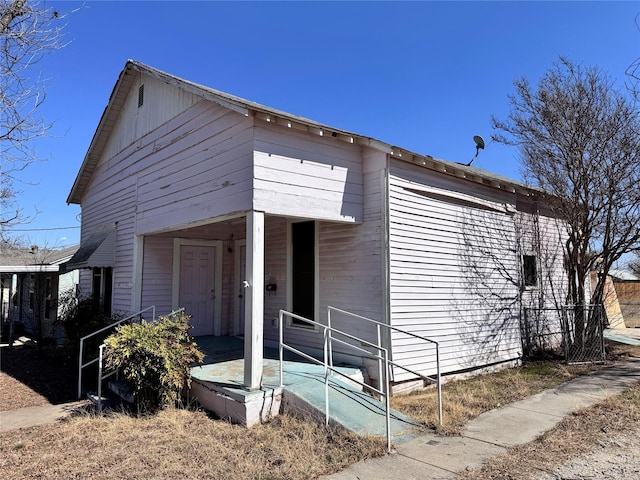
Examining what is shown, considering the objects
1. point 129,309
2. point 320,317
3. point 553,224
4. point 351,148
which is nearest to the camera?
point 351,148

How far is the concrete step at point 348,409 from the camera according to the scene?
16.7ft

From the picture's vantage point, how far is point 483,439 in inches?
196

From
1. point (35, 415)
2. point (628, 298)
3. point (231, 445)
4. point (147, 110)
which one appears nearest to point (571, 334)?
point (231, 445)

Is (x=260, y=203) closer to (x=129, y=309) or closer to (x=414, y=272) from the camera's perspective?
(x=414, y=272)

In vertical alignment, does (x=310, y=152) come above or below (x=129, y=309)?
above

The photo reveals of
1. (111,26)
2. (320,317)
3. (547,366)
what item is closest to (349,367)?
(320,317)

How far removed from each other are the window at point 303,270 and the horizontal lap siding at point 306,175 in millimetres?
1254

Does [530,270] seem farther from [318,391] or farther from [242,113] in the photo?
[242,113]

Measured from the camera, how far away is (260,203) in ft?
19.8

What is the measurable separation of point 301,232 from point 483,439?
4738 mm

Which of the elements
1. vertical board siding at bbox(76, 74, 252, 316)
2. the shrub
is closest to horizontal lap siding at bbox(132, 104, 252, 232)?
vertical board siding at bbox(76, 74, 252, 316)

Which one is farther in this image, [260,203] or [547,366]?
[547,366]

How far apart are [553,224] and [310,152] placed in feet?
25.6

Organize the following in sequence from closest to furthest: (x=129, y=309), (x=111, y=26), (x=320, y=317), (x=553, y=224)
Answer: (x=320, y=317) → (x=111, y=26) → (x=129, y=309) → (x=553, y=224)
